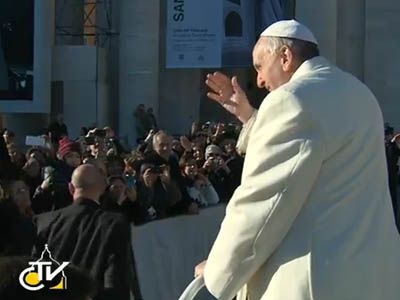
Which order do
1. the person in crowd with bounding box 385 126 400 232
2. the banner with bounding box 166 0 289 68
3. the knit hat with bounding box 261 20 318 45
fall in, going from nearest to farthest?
the knit hat with bounding box 261 20 318 45
the person in crowd with bounding box 385 126 400 232
the banner with bounding box 166 0 289 68

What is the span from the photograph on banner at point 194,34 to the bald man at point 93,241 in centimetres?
2241

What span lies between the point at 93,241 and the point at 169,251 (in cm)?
437

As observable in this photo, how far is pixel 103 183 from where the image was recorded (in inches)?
277

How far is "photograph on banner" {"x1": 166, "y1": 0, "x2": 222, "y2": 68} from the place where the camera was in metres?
29.2

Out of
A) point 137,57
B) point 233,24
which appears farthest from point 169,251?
point 137,57

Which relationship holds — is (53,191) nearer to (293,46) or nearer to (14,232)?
(14,232)

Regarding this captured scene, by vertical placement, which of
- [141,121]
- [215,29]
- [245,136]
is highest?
[215,29]

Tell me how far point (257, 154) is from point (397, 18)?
29664 mm

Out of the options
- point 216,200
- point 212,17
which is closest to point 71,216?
point 216,200

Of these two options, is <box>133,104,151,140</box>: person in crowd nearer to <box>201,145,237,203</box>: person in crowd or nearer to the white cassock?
<box>201,145,237,203</box>: person in crowd

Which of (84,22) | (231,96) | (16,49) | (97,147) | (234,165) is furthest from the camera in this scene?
(84,22)

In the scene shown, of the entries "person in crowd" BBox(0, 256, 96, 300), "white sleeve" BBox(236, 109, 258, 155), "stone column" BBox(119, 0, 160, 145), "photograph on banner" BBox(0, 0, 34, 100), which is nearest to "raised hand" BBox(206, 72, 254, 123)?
"white sleeve" BBox(236, 109, 258, 155)

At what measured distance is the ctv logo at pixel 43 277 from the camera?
7.96 ft

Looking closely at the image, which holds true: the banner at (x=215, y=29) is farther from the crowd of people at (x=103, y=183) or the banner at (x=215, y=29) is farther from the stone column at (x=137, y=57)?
the crowd of people at (x=103, y=183)
